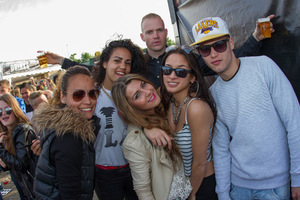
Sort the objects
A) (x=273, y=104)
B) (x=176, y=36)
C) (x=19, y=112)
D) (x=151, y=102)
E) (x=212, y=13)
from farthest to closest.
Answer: (x=176, y=36), (x=19, y=112), (x=212, y=13), (x=151, y=102), (x=273, y=104)

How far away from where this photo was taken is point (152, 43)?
115 inches

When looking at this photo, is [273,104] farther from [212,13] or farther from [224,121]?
[212,13]

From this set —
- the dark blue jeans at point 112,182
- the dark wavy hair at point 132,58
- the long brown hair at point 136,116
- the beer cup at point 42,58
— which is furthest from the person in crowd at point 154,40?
the beer cup at point 42,58

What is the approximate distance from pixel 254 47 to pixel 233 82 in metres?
0.62

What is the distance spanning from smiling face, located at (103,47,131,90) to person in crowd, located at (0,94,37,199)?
4.71 ft

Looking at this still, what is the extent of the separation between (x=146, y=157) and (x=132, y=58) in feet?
5.02

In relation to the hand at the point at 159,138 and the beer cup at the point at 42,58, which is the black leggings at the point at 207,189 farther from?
the beer cup at the point at 42,58

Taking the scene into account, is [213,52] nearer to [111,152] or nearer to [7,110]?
[111,152]

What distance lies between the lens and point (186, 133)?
1.59 meters

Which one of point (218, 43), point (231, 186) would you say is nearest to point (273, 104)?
point (218, 43)

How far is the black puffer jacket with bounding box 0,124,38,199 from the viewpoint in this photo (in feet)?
8.21

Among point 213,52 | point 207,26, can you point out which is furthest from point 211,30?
point 213,52

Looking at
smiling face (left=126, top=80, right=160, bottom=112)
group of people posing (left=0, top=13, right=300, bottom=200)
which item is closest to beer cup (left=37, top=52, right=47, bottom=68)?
group of people posing (left=0, top=13, right=300, bottom=200)

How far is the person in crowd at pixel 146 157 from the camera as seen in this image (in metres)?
1.54
